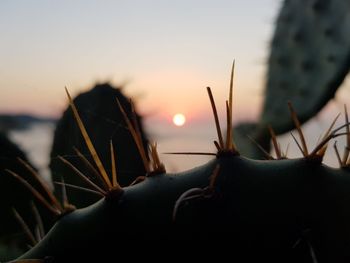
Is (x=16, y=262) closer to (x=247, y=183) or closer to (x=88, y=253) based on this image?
(x=88, y=253)

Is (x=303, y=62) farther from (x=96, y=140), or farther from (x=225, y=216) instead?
(x=225, y=216)

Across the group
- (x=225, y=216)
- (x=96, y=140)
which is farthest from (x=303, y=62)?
(x=225, y=216)

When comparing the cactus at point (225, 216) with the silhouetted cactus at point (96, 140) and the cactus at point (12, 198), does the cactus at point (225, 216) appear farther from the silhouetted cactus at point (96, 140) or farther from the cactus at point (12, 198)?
the cactus at point (12, 198)

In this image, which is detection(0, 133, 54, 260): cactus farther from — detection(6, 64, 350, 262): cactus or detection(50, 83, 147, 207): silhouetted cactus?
detection(6, 64, 350, 262): cactus

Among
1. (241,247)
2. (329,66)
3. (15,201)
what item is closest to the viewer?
(241,247)

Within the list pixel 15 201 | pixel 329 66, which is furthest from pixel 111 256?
pixel 329 66

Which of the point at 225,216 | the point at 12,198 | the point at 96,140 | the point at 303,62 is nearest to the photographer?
the point at 225,216

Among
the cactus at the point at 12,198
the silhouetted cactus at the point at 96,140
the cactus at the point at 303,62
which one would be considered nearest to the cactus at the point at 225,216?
the silhouetted cactus at the point at 96,140
